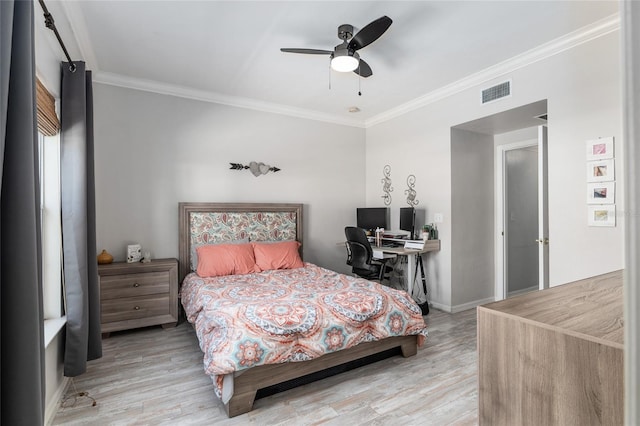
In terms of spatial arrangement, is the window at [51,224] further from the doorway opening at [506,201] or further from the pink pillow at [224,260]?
the doorway opening at [506,201]

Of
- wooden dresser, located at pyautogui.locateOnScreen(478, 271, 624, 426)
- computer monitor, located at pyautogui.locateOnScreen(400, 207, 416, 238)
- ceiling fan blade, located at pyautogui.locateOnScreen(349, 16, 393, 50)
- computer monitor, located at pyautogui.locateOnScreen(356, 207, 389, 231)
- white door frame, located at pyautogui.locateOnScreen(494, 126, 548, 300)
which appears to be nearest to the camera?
wooden dresser, located at pyautogui.locateOnScreen(478, 271, 624, 426)

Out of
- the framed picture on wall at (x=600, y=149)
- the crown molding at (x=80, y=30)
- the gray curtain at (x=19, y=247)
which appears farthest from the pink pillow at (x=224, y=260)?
the framed picture on wall at (x=600, y=149)

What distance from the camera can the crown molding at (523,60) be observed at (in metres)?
2.64

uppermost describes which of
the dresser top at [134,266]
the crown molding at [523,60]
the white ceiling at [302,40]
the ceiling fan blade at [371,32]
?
the white ceiling at [302,40]

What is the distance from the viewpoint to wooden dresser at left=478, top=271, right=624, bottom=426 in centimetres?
81

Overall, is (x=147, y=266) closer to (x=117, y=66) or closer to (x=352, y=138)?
(x=117, y=66)

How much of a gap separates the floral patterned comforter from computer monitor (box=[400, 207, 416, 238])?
55.4 inches

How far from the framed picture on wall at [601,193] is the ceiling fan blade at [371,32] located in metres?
2.11

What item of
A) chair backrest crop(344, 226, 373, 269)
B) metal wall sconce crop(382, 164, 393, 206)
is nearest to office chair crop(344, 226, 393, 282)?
chair backrest crop(344, 226, 373, 269)

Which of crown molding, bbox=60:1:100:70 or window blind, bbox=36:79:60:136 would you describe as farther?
crown molding, bbox=60:1:100:70

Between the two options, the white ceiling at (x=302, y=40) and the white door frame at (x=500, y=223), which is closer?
the white ceiling at (x=302, y=40)

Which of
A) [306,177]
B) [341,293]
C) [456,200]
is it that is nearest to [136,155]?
[306,177]

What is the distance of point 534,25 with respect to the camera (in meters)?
2.68

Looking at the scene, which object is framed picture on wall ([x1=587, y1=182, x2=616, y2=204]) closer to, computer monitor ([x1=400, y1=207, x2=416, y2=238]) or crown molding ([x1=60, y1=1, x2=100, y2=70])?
computer monitor ([x1=400, y1=207, x2=416, y2=238])
